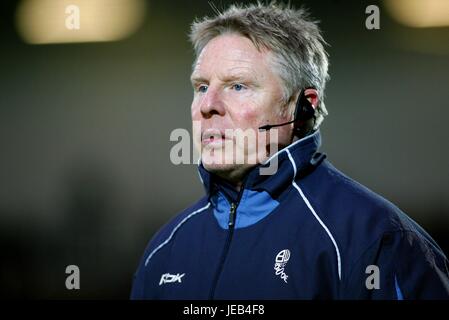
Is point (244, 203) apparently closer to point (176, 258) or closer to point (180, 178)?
point (176, 258)

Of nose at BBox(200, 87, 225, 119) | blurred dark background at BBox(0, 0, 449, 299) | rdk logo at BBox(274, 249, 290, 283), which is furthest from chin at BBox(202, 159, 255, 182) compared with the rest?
blurred dark background at BBox(0, 0, 449, 299)

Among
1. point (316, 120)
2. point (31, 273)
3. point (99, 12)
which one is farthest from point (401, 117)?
point (31, 273)

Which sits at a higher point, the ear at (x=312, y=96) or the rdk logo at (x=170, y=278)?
the ear at (x=312, y=96)

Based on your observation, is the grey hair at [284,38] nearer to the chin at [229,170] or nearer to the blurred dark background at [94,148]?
the chin at [229,170]

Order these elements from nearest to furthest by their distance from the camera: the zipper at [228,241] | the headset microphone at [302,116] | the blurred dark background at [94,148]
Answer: the zipper at [228,241], the headset microphone at [302,116], the blurred dark background at [94,148]

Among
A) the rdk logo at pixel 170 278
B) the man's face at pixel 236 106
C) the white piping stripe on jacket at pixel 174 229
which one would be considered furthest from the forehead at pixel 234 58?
the rdk logo at pixel 170 278

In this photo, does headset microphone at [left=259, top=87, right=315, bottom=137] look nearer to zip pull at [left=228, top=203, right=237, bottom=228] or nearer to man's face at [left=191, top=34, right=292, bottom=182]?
man's face at [left=191, top=34, right=292, bottom=182]

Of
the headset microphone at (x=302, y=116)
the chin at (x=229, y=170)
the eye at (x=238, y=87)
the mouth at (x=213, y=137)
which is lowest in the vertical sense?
the chin at (x=229, y=170)

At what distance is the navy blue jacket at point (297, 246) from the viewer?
115 centimetres

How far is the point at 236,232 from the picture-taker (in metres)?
1.35

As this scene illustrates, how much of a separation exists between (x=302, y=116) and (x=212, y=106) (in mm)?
239

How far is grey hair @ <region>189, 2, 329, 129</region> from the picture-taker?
1388 mm

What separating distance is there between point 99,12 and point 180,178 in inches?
36.4

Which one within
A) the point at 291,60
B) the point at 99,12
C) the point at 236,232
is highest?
the point at 99,12
